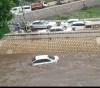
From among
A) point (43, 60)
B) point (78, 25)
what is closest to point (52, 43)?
point (43, 60)

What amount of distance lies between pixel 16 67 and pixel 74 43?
6.26 meters

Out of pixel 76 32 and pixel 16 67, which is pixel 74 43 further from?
pixel 16 67

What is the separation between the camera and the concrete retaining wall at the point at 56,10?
45000mm

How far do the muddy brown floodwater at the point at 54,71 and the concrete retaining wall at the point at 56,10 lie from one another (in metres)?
11.0

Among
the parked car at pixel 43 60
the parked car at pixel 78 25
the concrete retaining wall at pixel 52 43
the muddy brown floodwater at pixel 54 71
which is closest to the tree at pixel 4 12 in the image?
the concrete retaining wall at pixel 52 43

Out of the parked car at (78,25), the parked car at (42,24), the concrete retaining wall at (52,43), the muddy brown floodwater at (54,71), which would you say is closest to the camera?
the muddy brown floodwater at (54,71)

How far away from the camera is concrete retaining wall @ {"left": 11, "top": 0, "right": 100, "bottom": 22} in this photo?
4500 centimetres

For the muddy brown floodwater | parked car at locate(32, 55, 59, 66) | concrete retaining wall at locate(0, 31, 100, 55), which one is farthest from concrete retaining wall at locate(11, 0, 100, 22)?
parked car at locate(32, 55, 59, 66)

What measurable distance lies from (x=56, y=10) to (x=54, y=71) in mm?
17384

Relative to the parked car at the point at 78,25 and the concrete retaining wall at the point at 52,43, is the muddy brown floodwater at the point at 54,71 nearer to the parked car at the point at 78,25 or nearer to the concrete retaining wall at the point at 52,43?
the concrete retaining wall at the point at 52,43

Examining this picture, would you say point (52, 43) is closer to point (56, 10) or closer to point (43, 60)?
point (43, 60)

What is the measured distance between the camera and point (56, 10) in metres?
46.4

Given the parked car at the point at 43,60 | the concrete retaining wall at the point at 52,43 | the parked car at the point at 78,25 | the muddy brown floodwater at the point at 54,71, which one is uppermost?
the parked car at the point at 78,25

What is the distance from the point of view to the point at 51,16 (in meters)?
46.2
